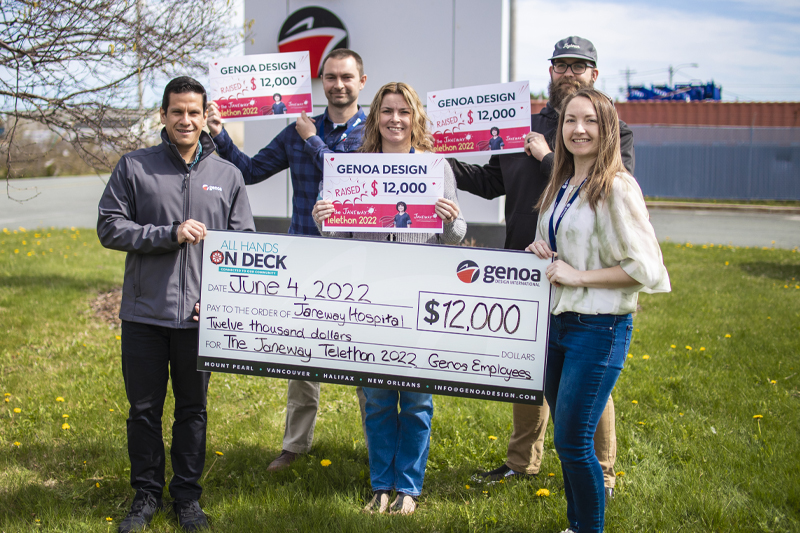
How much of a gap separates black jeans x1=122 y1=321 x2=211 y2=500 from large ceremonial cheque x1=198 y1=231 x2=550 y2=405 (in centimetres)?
17

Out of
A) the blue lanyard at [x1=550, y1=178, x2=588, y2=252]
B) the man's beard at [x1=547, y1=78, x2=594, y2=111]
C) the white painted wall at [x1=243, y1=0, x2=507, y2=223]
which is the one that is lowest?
the blue lanyard at [x1=550, y1=178, x2=588, y2=252]

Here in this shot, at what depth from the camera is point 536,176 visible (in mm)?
3492

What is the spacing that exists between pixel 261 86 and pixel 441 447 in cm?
267

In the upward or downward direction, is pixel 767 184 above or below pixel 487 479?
above

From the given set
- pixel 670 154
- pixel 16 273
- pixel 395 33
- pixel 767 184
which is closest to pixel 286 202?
pixel 395 33

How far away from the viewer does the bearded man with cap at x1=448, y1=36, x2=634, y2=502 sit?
3418mm

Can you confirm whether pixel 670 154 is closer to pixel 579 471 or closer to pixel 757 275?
pixel 757 275

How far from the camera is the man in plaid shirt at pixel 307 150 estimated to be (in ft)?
12.5

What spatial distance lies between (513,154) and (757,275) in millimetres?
8523

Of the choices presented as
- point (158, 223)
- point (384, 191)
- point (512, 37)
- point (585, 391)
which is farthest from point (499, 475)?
point (512, 37)

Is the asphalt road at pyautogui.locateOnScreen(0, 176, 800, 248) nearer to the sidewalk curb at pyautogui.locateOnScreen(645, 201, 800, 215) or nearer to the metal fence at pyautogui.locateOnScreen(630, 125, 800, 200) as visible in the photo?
the sidewalk curb at pyautogui.locateOnScreen(645, 201, 800, 215)

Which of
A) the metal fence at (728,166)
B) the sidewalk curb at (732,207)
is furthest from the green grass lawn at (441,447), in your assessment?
the metal fence at (728,166)

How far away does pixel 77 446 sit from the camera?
163 inches

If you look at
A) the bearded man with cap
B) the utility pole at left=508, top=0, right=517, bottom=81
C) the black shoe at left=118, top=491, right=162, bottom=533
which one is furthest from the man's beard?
the utility pole at left=508, top=0, right=517, bottom=81
